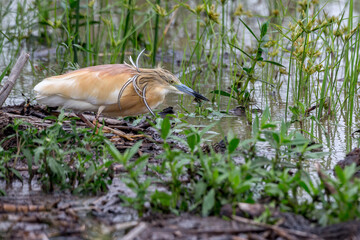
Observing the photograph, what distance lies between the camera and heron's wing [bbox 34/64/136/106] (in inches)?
157

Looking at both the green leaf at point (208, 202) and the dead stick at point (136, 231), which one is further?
the green leaf at point (208, 202)

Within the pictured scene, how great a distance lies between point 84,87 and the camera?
4047 millimetres

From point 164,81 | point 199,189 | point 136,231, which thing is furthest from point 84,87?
point 136,231

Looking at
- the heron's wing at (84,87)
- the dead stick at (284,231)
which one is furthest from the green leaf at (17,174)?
the dead stick at (284,231)

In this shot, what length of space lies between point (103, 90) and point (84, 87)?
0.14 m

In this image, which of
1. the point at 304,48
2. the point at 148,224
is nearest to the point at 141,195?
the point at 148,224

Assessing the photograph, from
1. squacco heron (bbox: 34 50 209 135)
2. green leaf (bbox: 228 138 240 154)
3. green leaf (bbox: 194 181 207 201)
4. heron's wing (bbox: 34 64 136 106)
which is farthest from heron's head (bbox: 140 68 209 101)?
green leaf (bbox: 194 181 207 201)

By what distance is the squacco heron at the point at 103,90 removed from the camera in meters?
4.02

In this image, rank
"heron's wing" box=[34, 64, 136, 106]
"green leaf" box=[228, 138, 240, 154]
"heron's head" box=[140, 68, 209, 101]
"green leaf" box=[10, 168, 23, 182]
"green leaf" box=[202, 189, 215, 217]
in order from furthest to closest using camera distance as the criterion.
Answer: "heron's head" box=[140, 68, 209, 101] < "heron's wing" box=[34, 64, 136, 106] < "green leaf" box=[10, 168, 23, 182] < "green leaf" box=[228, 138, 240, 154] < "green leaf" box=[202, 189, 215, 217]

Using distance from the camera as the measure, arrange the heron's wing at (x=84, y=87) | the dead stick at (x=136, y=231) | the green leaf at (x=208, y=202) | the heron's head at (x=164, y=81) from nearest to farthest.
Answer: the dead stick at (x=136, y=231)
the green leaf at (x=208, y=202)
the heron's wing at (x=84, y=87)
the heron's head at (x=164, y=81)

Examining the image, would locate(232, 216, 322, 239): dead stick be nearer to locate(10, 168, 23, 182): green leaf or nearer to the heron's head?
locate(10, 168, 23, 182): green leaf

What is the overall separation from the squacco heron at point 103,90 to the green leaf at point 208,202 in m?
1.63

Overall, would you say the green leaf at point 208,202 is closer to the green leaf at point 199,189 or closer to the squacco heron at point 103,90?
the green leaf at point 199,189

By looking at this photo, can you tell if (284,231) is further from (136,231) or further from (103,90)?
(103,90)
